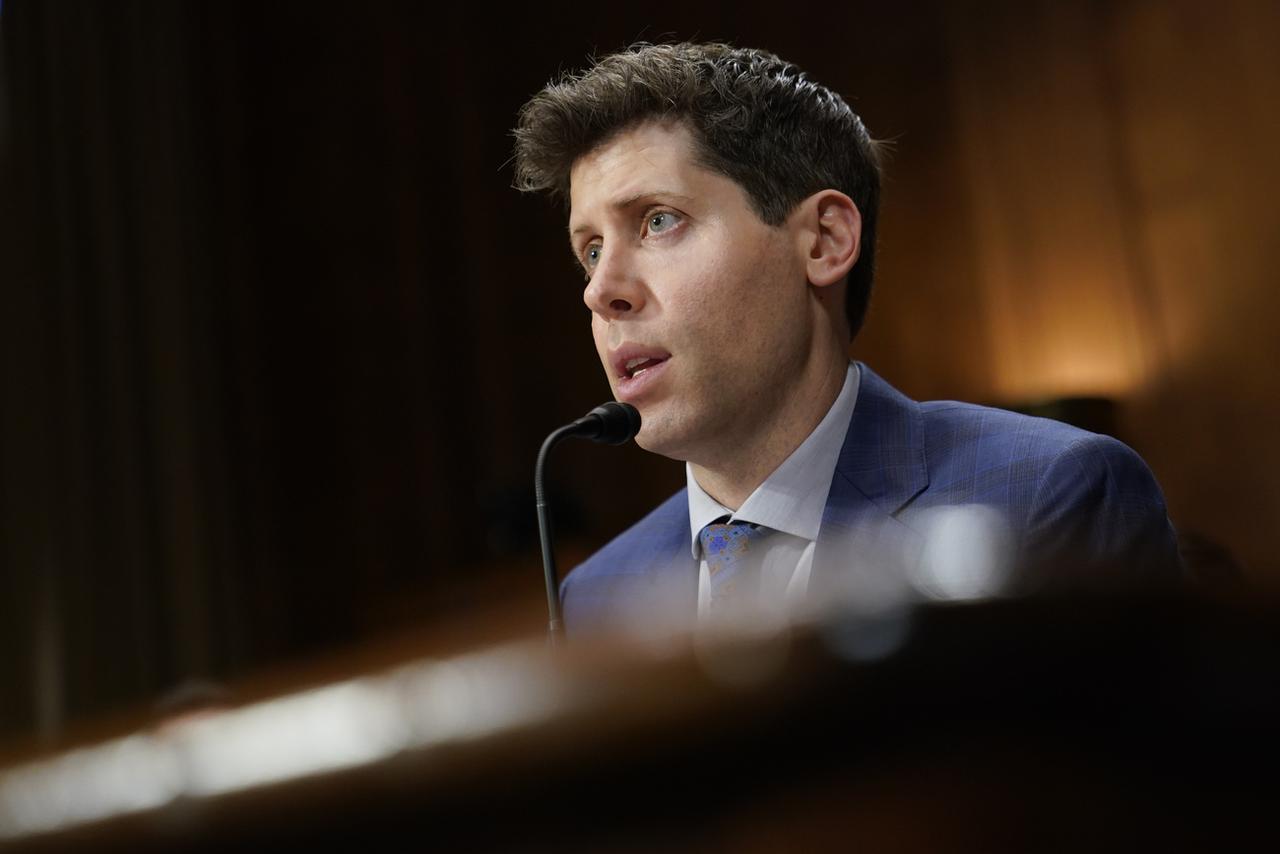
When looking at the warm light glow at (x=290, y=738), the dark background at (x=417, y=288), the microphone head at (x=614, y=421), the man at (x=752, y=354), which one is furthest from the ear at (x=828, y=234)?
the dark background at (x=417, y=288)

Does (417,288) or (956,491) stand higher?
(417,288)

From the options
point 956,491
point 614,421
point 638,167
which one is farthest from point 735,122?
point 956,491

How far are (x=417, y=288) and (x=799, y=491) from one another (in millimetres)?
4057

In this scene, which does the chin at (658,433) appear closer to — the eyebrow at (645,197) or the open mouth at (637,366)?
the open mouth at (637,366)

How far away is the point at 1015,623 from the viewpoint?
352mm

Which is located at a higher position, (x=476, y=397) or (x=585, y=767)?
(x=476, y=397)

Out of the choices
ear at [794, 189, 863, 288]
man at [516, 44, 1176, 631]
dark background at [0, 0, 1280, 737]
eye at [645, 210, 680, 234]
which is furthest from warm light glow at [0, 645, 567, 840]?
dark background at [0, 0, 1280, 737]

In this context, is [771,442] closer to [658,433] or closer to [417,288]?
[658,433]

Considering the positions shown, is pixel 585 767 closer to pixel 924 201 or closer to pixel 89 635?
pixel 924 201

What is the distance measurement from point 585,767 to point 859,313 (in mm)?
1955

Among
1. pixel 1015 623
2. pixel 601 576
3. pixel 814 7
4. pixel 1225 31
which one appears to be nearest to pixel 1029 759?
pixel 1015 623

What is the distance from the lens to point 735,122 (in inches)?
80.5

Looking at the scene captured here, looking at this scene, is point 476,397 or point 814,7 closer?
point 814,7

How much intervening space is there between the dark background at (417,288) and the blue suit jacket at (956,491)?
2.23m
